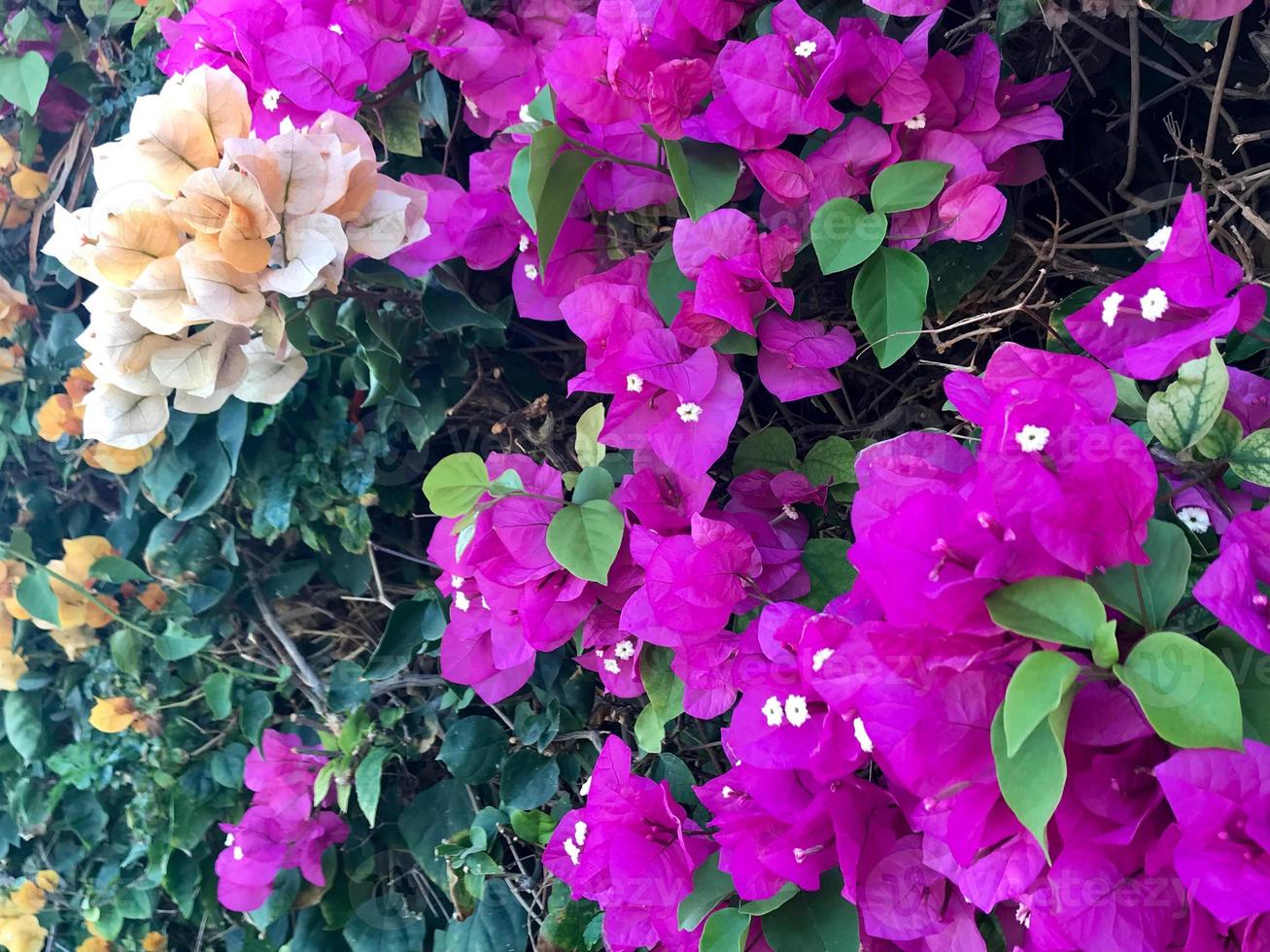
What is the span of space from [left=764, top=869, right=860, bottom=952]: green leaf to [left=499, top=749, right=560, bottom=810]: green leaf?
32 cm

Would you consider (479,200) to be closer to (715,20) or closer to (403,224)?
(403,224)

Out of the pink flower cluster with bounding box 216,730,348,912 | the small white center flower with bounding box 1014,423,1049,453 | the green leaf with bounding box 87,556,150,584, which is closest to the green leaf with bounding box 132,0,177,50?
the green leaf with bounding box 87,556,150,584

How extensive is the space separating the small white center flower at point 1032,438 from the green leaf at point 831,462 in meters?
0.25

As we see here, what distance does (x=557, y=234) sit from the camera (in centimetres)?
79

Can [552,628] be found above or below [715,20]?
below

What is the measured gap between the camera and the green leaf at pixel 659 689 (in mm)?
777

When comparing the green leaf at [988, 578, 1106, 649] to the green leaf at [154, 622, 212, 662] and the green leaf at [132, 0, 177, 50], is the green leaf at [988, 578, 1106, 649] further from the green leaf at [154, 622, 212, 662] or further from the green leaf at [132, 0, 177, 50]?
the green leaf at [132, 0, 177, 50]

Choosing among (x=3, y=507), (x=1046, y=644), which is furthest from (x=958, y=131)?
(x=3, y=507)

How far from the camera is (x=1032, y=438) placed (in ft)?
1.67

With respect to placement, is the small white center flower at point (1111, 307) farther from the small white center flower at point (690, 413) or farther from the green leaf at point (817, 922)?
the green leaf at point (817, 922)

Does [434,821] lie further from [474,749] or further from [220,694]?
[220,694]

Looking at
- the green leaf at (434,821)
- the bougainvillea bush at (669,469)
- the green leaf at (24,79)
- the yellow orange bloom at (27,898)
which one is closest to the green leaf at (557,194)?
the bougainvillea bush at (669,469)

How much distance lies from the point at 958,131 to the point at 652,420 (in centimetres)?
30

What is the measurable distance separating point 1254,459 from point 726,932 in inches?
17.4
